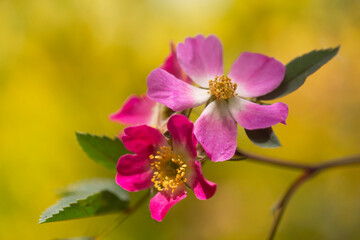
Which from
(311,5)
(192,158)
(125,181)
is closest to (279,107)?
(192,158)

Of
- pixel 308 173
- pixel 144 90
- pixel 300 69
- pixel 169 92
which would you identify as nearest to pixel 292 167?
pixel 308 173

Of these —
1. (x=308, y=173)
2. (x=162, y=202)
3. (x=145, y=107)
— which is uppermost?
(x=145, y=107)

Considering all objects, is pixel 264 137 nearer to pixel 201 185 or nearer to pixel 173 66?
pixel 201 185

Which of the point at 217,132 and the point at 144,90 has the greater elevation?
the point at 217,132

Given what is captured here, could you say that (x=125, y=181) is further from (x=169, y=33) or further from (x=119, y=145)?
(x=169, y=33)

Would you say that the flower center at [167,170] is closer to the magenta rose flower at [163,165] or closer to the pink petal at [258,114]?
the magenta rose flower at [163,165]
